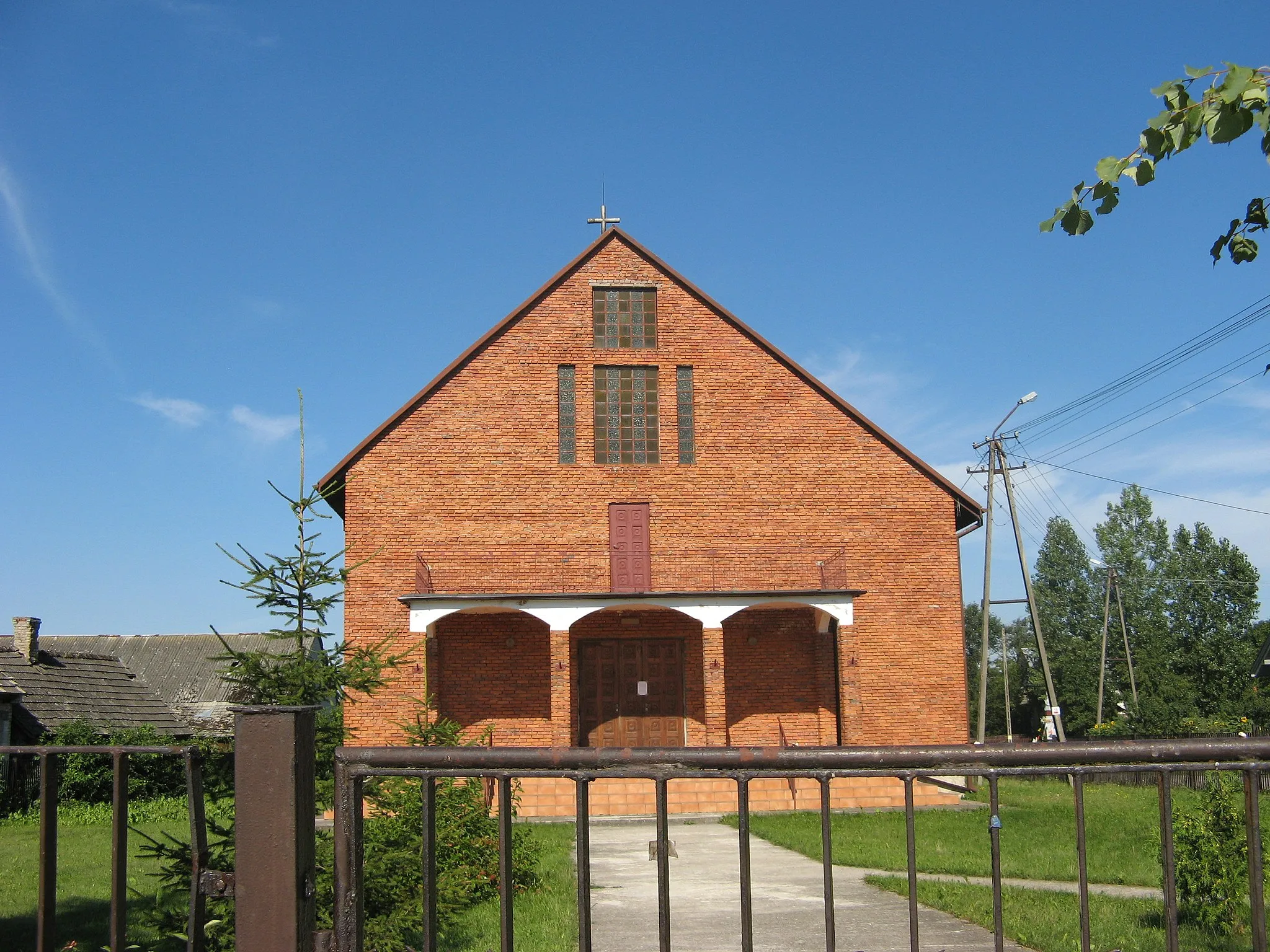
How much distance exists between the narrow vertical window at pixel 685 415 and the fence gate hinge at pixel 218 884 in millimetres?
20441

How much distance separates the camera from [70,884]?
11.7 metres

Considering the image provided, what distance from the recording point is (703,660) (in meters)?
22.5

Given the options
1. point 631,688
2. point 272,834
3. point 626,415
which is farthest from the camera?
point 626,415

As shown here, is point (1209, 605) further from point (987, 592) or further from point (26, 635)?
point (26, 635)

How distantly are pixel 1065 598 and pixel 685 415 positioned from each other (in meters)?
59.4

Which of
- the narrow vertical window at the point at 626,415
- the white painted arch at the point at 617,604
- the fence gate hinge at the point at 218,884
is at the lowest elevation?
the fence gate hinge at the point at 218,884

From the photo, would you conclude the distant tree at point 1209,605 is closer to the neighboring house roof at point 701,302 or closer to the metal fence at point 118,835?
the neighboring house roof at point 701,302

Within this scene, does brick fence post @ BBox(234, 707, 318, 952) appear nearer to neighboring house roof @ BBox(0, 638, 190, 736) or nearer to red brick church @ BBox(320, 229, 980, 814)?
red brick church @ BBox(320, 229, 980, 814)

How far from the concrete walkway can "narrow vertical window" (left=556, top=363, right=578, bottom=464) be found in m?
10.4

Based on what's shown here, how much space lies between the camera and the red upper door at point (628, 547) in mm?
22453

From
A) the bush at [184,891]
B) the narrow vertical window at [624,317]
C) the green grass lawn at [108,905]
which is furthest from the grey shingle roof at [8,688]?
the bush at [184,891]

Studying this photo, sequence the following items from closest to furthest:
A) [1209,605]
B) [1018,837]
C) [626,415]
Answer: [1018,837] < [626,415] < [1209,605]

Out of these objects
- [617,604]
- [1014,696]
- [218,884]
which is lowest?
[1014,696]

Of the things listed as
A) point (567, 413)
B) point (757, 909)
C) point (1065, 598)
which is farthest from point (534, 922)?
point (1065, 598)
